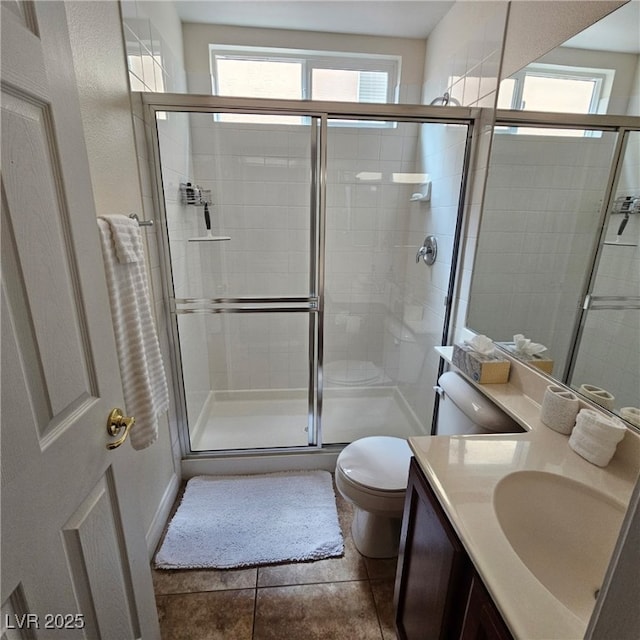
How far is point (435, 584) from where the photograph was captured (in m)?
0.86

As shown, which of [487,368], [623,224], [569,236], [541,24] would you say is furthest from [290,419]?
[541,24]

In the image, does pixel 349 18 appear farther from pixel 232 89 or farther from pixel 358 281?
pixel 358 281

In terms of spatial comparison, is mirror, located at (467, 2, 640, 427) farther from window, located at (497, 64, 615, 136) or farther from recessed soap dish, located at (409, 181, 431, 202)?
recessed soap dish, located at (409, 181, 431, 202)

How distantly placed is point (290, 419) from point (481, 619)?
190 centimetres

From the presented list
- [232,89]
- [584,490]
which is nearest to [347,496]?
[584,490]

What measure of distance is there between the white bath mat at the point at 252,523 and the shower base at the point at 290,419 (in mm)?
243

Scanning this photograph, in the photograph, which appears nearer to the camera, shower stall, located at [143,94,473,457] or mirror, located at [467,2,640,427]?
mirror, located at [467,2,640,427]

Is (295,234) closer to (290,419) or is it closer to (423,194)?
(423,194)

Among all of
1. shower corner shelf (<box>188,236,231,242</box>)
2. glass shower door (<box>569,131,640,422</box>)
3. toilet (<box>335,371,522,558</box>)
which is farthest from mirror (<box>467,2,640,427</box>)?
shower corner shelf (<box>188,236,231,242</box>)

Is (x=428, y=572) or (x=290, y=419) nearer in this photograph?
(x=428, y=572)

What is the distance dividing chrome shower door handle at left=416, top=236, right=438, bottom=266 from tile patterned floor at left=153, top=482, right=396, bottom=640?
168cm

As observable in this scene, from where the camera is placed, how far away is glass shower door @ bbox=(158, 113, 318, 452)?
2.06m

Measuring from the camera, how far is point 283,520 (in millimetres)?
1746

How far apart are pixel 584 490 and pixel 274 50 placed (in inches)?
111
